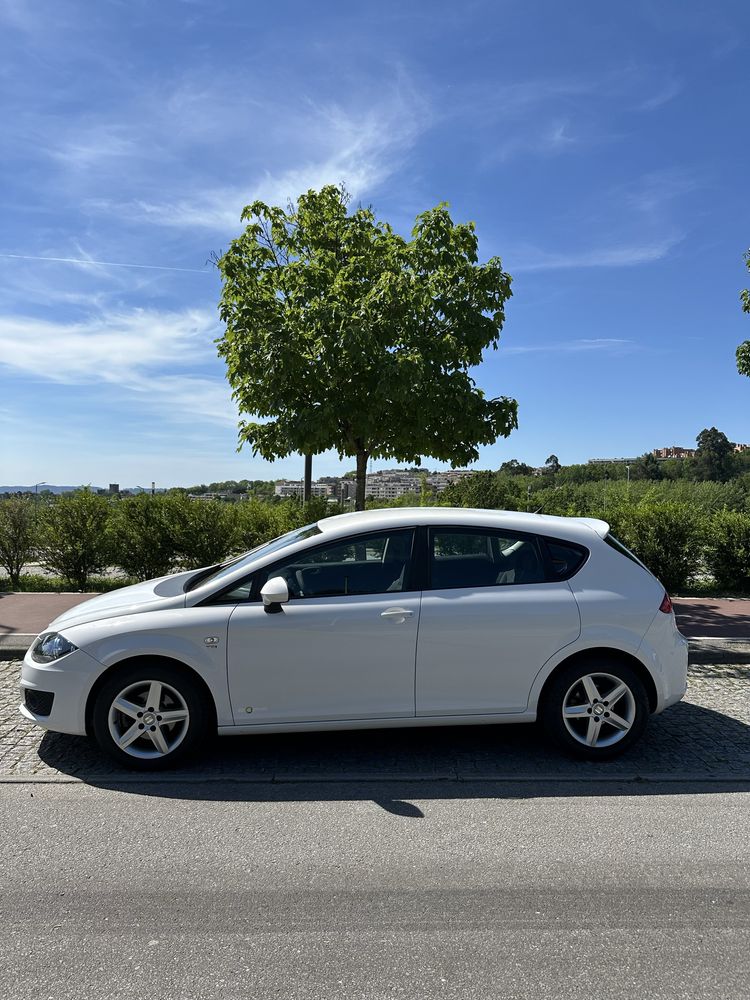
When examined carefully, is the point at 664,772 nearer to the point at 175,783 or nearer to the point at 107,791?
the point at 175,783

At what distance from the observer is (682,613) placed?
976cm

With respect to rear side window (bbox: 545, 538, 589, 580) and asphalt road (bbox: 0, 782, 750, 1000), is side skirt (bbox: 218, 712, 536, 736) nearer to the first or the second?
asphalt road (bbox: 0, 782, 750, 1000)

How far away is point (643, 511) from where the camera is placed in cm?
1211

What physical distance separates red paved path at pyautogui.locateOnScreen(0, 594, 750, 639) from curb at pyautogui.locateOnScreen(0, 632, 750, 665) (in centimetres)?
38

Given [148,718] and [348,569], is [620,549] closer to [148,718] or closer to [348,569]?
[348,569]

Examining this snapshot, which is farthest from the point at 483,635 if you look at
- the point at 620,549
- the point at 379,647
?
the point at 620,549

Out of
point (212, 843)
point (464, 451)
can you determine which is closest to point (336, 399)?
point (464, 451)

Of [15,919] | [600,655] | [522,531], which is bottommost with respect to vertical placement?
[15,919]

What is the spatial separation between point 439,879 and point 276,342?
Answer: 682cm

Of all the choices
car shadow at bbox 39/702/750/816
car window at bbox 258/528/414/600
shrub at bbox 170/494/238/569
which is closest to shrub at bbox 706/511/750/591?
car shadow at bbox 39/702/750/816

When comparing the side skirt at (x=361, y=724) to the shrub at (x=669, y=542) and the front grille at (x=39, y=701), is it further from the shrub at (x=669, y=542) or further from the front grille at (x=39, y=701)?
the shrub at (x=669, y=542)

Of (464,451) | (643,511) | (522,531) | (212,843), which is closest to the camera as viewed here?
(212,843)

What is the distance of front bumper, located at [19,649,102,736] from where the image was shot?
14.5 ft

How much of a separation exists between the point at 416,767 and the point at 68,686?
84.4 inches
